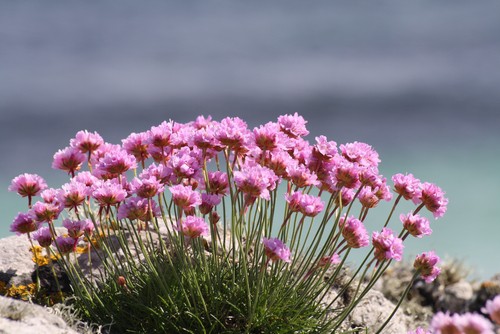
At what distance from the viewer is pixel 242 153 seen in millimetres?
3977

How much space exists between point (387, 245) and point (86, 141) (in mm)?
2123

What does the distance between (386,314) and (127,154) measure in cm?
377

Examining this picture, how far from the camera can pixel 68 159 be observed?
4191mm

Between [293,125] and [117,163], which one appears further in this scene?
[293,125]

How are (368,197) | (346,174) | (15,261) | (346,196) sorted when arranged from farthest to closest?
(15,261), (346,196), (368,197), (346,174)

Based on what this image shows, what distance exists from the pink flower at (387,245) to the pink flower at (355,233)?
100 mm

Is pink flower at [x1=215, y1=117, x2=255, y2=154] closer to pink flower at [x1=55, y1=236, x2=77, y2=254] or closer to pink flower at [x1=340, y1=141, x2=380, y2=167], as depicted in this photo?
pink flower at [x1=340, y1=141, x2=380, y2=167]

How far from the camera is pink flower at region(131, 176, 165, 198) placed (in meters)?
3.54

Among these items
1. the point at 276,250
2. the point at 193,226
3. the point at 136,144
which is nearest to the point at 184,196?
the point at 193,226

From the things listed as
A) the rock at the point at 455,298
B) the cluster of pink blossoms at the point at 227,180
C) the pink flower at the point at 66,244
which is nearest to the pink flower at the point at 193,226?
the cluster of pink blossoms at the point at 227,180

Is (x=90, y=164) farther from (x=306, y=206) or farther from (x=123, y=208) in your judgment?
(x=306, y=206)

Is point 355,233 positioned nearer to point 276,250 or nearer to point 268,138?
point 276,250

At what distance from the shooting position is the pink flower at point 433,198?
3887mm

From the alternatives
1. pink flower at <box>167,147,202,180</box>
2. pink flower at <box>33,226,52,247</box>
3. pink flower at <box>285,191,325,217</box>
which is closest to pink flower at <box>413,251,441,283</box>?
pink flower at <box>285,191,325,217</box>
